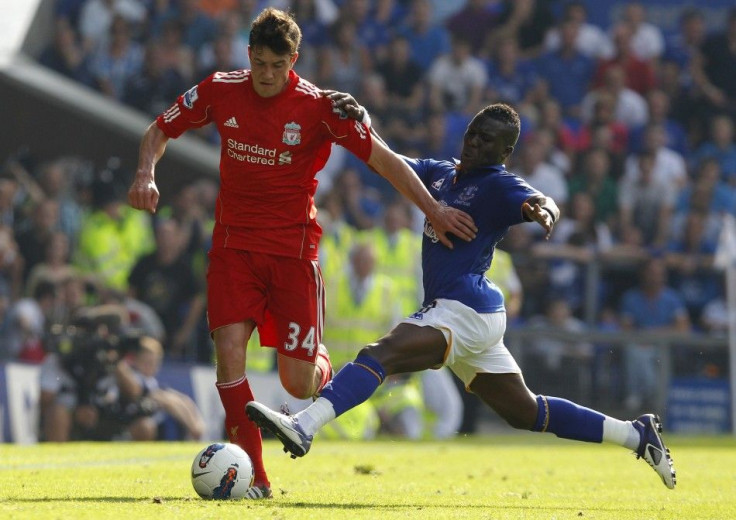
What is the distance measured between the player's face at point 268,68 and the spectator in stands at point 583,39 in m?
13.7

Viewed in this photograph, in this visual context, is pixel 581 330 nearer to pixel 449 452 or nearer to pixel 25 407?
pixel 449 452

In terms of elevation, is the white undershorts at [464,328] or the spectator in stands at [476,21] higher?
the spectator in stands at [476,21]

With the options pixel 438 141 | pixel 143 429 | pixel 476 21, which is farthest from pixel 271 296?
pixel 476 21

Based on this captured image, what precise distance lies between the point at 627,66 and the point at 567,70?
96 cm

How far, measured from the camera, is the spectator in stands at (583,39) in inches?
804

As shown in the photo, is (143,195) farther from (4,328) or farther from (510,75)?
(510,75)

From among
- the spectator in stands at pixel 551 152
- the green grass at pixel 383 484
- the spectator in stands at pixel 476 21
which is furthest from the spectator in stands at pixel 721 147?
the green grass at pixel 383 484

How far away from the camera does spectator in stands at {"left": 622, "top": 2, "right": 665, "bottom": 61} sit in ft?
67.7

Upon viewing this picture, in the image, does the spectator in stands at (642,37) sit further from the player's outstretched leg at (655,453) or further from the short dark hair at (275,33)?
the short dark hair at (275,33)

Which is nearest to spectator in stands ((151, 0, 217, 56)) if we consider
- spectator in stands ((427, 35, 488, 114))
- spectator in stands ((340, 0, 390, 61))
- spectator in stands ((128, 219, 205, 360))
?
spectator in stands ((340, 0, 390, 61))

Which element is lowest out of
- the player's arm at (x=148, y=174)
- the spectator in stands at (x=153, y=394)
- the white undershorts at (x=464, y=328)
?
the spectator in stands at (x=153, y=394)

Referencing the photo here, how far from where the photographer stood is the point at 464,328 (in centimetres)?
727

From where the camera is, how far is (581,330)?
16.0 m

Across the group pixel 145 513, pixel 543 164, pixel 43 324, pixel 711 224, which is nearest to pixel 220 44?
pixel 543 164
